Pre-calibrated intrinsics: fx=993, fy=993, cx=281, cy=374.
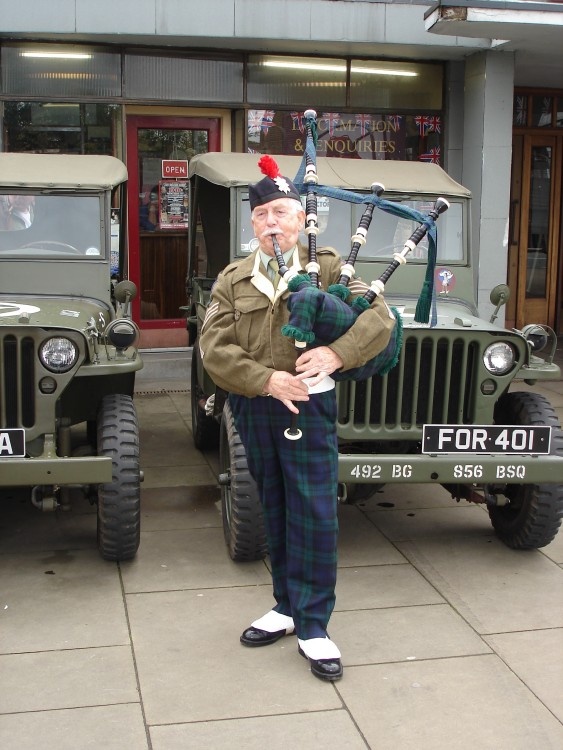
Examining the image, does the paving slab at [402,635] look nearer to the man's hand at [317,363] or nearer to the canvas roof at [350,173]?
the man's hand at [317,363]

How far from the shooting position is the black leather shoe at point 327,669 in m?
Result: 3.83

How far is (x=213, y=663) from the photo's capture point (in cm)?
399

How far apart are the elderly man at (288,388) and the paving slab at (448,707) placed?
0.21 m

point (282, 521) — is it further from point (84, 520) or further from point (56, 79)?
point (56, 79)

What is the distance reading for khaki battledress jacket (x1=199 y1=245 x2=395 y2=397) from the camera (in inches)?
141

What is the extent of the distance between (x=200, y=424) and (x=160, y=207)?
3.98 meters

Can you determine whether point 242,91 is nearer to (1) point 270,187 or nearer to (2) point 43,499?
(2) point 43,499

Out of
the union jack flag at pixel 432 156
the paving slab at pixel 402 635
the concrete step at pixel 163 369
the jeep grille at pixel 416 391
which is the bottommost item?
the paving slab at pixel 402 635

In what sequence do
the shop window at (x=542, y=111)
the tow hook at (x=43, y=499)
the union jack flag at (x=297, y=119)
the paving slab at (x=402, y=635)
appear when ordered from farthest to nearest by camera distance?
the shop window at (x=542, y=111) → the union jack flag at (x=297, y=119) → the tow hook at (x=43, y=499) → the paving slab at (x=402, y=635)

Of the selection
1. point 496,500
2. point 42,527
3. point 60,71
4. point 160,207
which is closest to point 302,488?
point 496,500

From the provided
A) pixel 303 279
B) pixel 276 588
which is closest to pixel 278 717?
pixel 276 588

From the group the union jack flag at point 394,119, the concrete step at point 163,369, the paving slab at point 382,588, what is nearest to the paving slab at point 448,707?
the paving slab at point 382,588

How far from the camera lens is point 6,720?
11.6ft

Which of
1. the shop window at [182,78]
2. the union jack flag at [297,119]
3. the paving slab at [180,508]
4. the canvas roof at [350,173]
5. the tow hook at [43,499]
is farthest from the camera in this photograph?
the union jack flag at [297,119]
